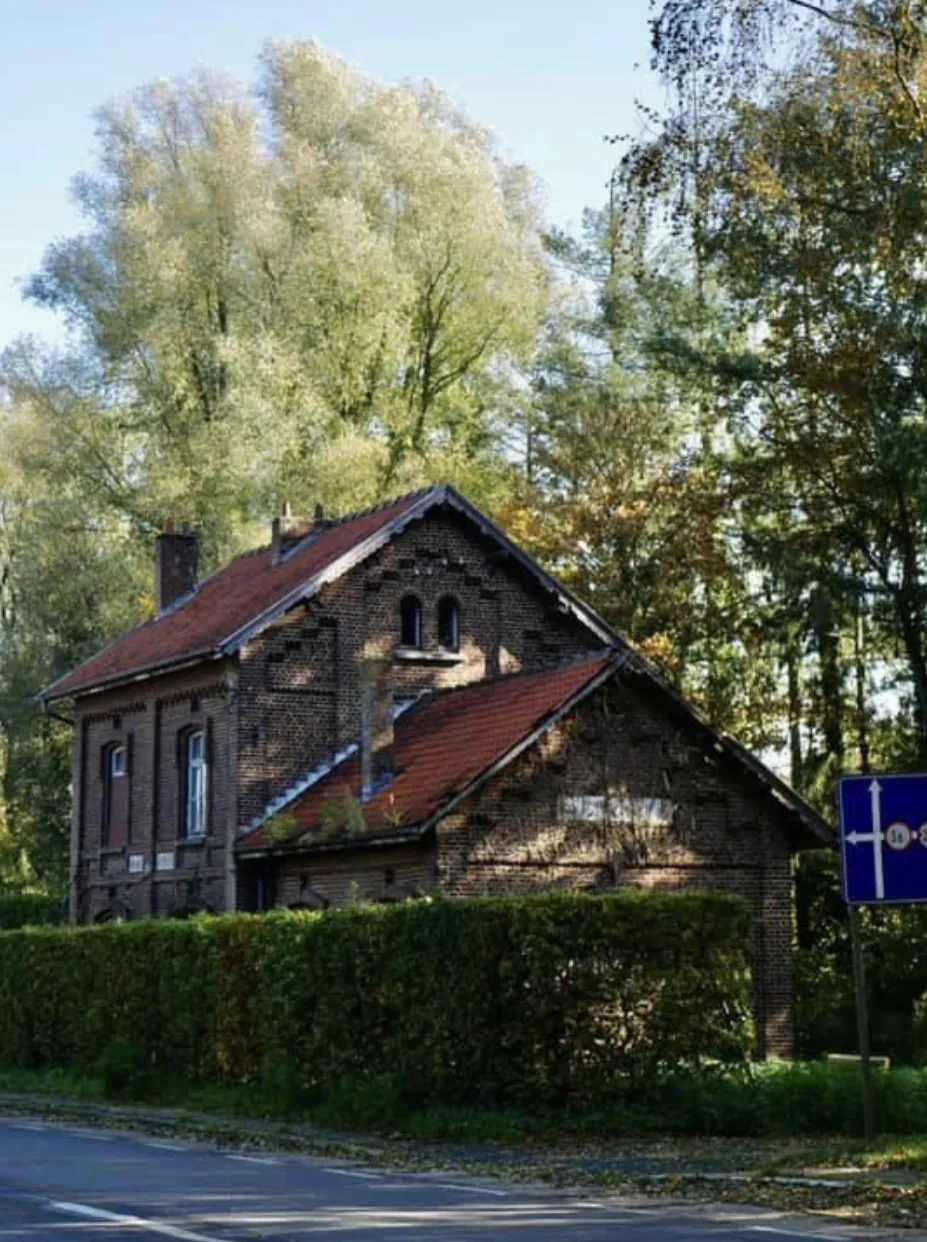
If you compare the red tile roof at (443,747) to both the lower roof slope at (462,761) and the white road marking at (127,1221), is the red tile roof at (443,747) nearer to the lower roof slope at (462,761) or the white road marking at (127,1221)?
the lower roof slope at (462,761)

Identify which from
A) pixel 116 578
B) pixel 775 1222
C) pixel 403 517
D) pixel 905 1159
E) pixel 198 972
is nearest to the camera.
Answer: pixel 775 1222

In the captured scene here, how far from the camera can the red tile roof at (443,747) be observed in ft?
110

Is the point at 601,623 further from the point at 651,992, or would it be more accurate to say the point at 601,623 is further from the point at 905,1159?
the point at 905,1159

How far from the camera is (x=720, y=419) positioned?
43000 mm

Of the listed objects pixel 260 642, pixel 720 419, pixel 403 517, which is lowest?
pixel 260 642

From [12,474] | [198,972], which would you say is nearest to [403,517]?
[198,972]

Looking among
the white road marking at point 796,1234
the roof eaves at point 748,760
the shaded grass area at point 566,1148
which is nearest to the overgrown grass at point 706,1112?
the shaded grass area at point 566,1148

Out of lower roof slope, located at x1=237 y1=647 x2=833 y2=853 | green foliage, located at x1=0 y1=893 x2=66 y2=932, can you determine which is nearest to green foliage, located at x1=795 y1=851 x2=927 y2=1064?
lower roof slope, located at x1=237 y1=647 x2=833 y2=853

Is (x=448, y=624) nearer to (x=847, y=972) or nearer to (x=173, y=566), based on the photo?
(x=173, y=566)

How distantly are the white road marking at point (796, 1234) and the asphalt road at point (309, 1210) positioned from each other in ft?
0.04

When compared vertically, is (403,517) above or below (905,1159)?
above

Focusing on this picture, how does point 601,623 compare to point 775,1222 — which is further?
point 601,623

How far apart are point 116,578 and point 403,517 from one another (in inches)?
540

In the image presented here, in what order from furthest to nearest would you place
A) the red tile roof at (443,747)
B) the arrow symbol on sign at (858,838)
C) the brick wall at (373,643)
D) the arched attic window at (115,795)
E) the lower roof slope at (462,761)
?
the arched attic window at (115,795)
the brick wall at (373,643)
the red tile roof at (443,747)
the lower roof slope at (462,761)
the arrow symbol on sign at (858,838)
